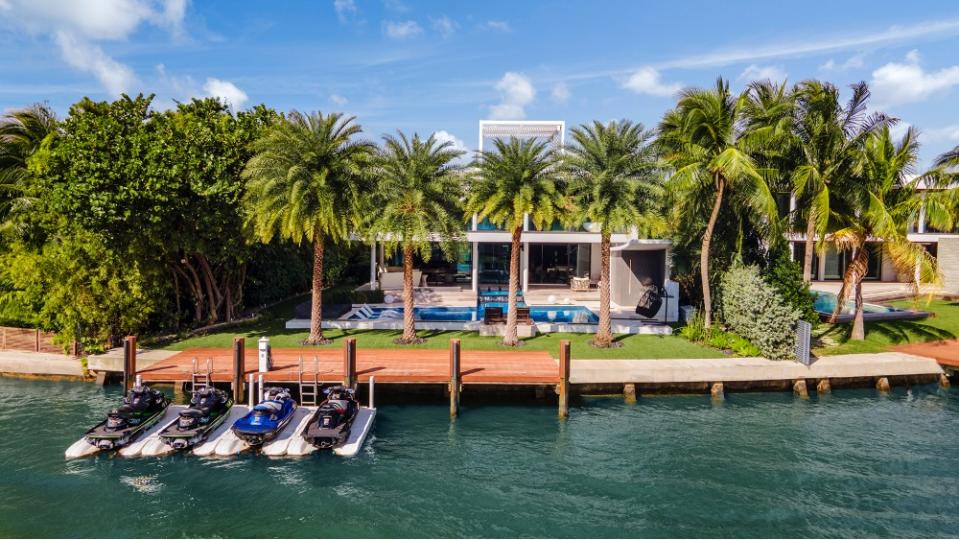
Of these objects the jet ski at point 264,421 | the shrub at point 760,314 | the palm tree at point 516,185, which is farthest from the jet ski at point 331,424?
the shrub at point 760,314

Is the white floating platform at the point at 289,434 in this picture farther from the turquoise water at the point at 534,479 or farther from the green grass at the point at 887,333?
the green grass at the point at 887,333

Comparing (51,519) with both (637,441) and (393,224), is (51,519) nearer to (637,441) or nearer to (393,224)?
(393,224)

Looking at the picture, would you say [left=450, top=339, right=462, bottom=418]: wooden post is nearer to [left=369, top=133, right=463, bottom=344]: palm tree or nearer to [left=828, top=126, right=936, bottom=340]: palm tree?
[left=369, top=133, right=463, bottom=344]: palm tree

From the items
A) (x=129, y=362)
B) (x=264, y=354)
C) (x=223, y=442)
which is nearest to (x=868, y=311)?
(x=264, y=354)

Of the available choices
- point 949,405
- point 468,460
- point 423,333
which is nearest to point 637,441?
point 468,460

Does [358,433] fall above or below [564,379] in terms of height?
below

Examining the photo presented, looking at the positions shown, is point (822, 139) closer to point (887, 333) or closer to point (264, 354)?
point (887, 333)
